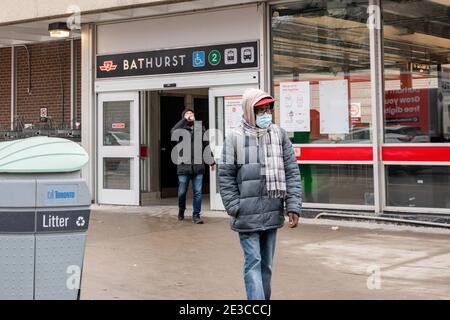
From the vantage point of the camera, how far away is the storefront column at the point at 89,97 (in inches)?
A: 493

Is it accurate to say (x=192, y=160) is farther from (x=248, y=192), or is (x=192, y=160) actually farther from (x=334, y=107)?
(x=248, y=192)

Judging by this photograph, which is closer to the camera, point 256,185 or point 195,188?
point 256,185

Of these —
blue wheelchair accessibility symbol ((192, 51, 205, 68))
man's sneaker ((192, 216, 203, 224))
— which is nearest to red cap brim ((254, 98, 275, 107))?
man's sneaker ((192, 216, 203, 224))

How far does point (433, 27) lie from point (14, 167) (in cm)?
740

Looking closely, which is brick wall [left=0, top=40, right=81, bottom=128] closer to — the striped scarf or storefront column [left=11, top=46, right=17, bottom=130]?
storefront column [left=11, top=46, right=17, bottom=130]

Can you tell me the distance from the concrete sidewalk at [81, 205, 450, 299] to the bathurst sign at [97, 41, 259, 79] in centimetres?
284

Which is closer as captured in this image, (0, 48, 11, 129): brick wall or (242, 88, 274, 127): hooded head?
(242, 88, 274, 127): hooded head

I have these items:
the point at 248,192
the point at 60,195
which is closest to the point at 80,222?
the point at 60,195

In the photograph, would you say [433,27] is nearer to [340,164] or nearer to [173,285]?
[340,164]

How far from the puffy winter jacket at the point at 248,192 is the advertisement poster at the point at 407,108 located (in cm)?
533

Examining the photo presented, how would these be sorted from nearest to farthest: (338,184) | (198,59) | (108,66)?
(338,184) < (198,59) < (108,66)

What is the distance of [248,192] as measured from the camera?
476 centimetres

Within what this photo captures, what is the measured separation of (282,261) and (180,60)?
5488 mm

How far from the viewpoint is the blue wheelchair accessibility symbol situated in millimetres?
11289
